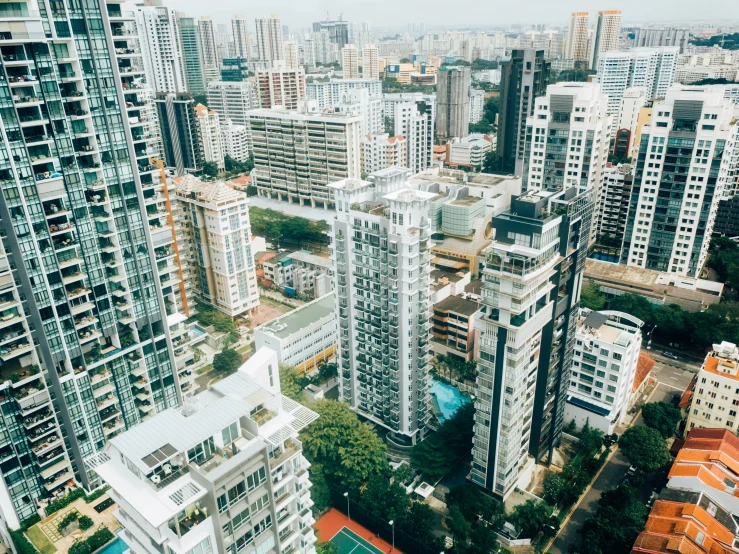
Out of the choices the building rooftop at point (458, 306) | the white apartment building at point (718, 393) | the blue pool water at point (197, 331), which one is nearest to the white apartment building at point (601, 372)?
the white apartment building at point (718, 393)

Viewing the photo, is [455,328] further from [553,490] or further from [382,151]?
[382,151]

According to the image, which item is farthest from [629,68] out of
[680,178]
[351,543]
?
[351,543]

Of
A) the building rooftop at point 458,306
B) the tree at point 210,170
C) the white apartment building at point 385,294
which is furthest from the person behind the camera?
Result: the tree at point 210,170

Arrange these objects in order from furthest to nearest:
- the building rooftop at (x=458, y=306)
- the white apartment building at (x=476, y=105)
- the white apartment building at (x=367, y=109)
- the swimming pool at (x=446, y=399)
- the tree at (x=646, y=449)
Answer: the white apartment building at (x=476, y=105), the white apartment building at (x=367, y=109), the building rooftop at (x=458, y=306), the swimming pool at (x=446, y=399), the tree at (x=646, y=449)

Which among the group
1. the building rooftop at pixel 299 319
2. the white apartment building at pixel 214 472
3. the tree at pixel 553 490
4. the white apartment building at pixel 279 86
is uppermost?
the white apartment building at pixel 279 86

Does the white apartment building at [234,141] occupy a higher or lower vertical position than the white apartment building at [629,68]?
lower

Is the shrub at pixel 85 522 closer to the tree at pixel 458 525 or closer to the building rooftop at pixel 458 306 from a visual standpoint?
the tree at pixel 458 525

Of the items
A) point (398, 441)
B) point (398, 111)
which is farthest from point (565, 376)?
point (398, 111)

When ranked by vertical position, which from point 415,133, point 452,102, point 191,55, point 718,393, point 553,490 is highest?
point 191,55
